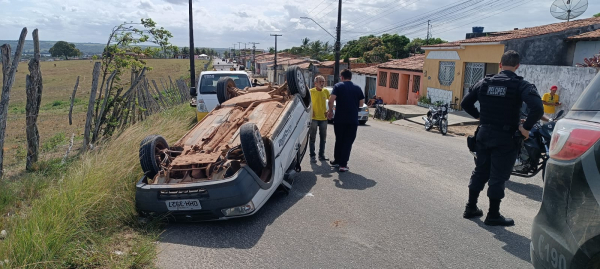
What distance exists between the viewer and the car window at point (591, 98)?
2552 mm

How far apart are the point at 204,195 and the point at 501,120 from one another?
322cm

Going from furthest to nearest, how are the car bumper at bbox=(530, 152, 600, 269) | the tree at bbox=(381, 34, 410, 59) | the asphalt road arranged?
the tree at bbox=(381, 34, 410, 59) → the asphalt road → the car bumper at bbox=(530, 152, 600, 269)

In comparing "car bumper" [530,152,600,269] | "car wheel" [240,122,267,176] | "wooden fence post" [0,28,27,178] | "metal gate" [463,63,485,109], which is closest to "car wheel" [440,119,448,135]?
"metal gate" [463,63,485,109]

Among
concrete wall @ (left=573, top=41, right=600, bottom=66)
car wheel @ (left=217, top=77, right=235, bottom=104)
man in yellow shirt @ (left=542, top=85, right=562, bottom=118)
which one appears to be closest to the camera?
car wheel @ (left=217, top=77, right=235, bottom=104)

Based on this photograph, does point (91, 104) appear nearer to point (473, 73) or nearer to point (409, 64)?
point (473, 73)

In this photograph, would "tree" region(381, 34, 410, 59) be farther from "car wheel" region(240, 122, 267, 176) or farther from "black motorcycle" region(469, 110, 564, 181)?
"car wheel" region(240, 122, 267, 176)

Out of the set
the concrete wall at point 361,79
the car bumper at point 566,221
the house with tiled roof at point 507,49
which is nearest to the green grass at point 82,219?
the car bumper at point 566,221

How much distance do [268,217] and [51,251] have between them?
7.80ft

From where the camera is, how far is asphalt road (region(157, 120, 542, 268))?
4152mm

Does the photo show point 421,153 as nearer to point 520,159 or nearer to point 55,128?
point 520,159

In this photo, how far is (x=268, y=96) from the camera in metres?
7.69

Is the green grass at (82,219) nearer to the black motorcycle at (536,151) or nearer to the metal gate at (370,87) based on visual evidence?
the black motorcycle at (536,151)

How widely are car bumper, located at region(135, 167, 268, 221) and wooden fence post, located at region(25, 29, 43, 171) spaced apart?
11.1 feet

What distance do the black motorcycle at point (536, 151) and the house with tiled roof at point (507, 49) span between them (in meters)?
10.3
